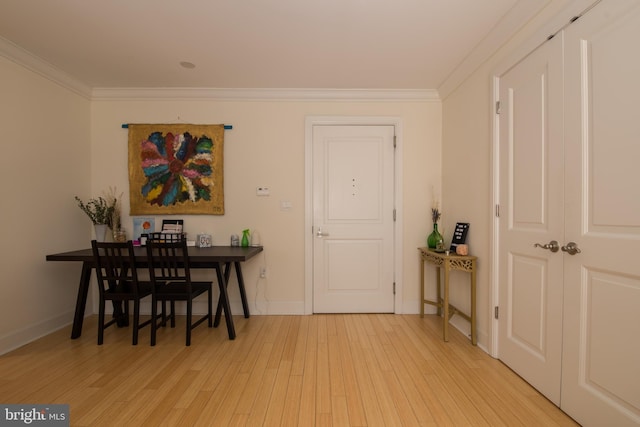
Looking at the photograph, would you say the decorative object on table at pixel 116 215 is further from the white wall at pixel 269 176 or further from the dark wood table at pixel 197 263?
the dark wood table at pixel 197 263

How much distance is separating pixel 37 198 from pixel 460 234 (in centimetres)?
408

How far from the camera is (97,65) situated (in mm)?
3006

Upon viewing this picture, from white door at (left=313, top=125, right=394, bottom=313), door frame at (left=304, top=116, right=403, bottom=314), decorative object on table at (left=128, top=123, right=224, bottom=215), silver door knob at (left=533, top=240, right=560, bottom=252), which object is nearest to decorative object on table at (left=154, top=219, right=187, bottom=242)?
decorative object on table at (left=128, top=123, right=224, bottom=215)

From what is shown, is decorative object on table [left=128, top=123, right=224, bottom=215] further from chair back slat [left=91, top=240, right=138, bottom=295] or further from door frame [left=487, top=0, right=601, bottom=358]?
door frame [left=487, top=0, right=601, bottom=358]

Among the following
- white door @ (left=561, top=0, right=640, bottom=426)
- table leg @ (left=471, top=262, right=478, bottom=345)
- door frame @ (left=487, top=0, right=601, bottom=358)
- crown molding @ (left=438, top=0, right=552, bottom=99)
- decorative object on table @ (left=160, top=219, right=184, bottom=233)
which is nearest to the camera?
white door @ (left=561, top=0, right=640, bottom=426)

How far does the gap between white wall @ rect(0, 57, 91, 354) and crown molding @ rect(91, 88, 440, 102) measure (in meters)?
0.51

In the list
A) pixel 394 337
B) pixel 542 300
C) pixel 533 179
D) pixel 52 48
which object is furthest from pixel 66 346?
pixel 533 179

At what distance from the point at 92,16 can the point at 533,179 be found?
3352mm

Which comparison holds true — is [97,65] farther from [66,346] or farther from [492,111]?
[492,111]

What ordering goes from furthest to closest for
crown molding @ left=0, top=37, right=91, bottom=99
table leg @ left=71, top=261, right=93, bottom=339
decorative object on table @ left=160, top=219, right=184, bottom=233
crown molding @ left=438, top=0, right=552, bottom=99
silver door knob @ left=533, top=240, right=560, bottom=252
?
decorative object on table @ left=160, top=219, right=184, bottom=233 < table leg @ left=71, top=261, right=93, bottom=339 < crown molding @ left=0, top=37, right=91, bottom=99 < crown molding @ left=438, top=0, right=552, bottom=99 < silver door knob @ left=533, top=240, right=560, bottom=252

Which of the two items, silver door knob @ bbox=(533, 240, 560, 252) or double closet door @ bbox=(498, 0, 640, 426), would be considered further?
silver door knob @ bbox=(533, 240, 560, 252)

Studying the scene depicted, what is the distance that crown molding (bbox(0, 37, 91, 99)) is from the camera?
8.59 ft

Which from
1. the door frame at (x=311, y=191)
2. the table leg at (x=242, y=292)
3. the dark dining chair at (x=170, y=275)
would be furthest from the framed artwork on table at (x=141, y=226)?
the door frame at (x=311, y=191)

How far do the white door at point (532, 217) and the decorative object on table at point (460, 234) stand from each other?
20.5 inches
